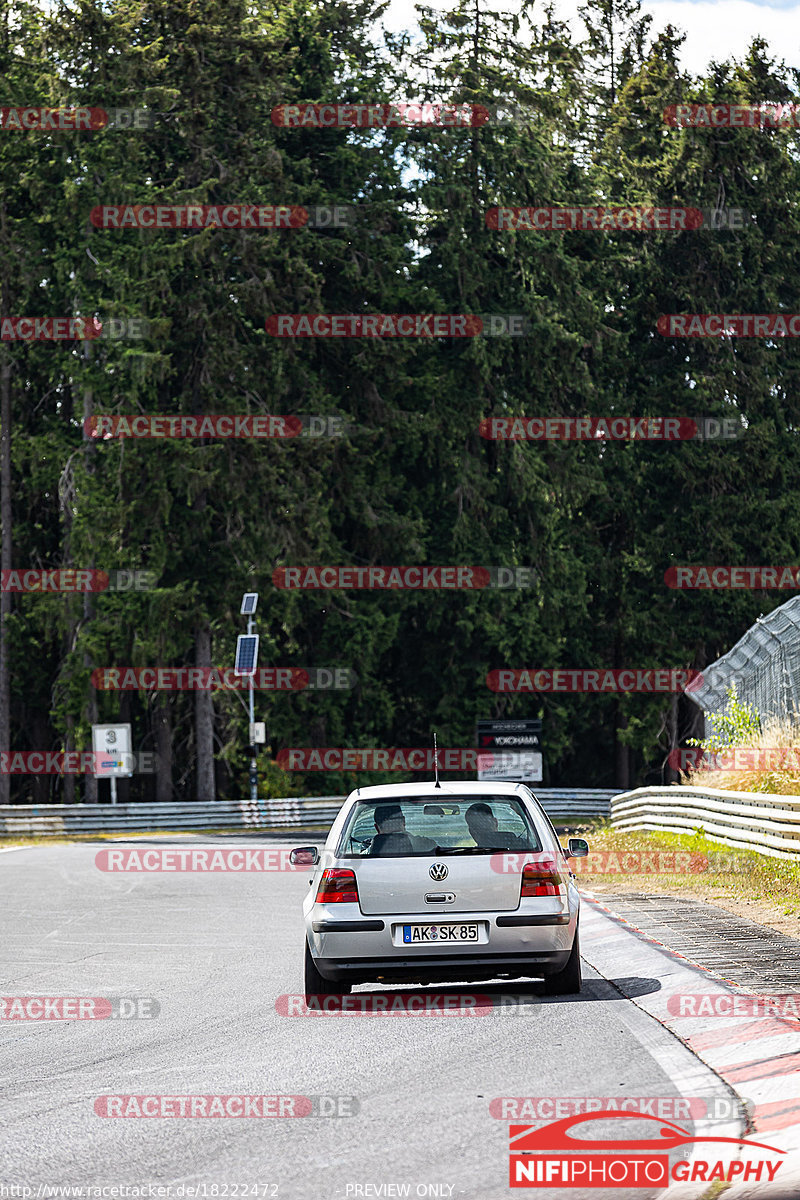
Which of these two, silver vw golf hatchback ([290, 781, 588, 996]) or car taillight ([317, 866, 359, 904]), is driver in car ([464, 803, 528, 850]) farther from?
car taillight ([317, 866, 359, 904])

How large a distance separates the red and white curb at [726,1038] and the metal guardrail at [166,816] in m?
30.5

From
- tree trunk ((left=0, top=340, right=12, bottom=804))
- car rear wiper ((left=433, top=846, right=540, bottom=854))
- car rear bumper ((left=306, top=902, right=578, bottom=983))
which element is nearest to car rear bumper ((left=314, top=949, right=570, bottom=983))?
car rear bumper ((left=306, top=902, right=578, bottom=983))

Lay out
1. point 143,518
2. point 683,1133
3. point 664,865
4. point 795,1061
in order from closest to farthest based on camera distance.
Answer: point 683,1133 → point 795,1061 → point 664,865 → point 143,518

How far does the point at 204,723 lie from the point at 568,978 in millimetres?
40022

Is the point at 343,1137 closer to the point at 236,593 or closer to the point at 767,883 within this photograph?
the point at 767,883

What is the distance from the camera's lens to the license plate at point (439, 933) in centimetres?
1034

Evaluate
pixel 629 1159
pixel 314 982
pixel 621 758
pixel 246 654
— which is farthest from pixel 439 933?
pixel 621 758

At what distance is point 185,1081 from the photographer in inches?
327

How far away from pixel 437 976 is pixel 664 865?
464 inches

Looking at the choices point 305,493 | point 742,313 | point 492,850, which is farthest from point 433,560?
point 492,850

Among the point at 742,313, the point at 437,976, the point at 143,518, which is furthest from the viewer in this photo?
the point at 742,313

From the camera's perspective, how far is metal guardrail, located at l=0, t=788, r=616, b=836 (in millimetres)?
43000

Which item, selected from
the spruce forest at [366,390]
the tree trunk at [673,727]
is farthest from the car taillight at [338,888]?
the tree trunk at [673,727]

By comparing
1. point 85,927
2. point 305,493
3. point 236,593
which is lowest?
point 85,927
